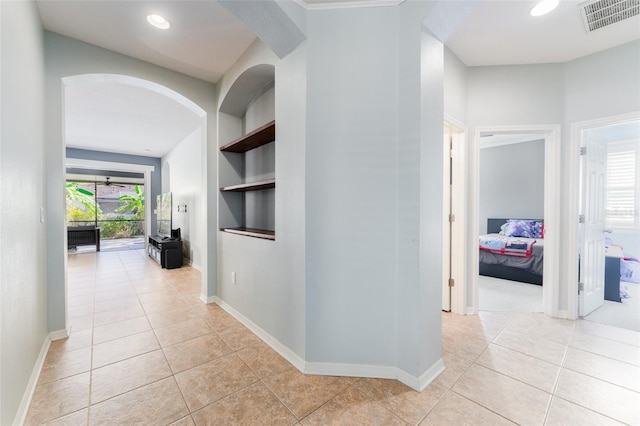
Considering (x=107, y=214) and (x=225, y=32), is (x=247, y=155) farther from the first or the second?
(x=107, y=214)

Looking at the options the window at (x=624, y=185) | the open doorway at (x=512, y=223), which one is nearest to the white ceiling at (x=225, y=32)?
the open doorway at (x=512, y=223)

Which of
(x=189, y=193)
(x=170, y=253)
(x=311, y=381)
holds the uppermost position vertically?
(x=189, y=193)

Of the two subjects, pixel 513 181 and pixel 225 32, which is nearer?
pixel 225 32

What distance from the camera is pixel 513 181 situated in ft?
19.0

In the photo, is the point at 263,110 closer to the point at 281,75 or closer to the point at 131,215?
the point at 281,75

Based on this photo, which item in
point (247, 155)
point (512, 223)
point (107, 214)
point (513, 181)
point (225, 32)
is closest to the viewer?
point (225, 32)

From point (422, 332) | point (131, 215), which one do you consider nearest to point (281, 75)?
point (422, 332)

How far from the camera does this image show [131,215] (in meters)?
10.2

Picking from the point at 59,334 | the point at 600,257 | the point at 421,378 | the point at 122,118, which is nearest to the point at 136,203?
the point at 122,118

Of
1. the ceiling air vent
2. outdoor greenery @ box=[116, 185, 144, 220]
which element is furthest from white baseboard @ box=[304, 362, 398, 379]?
outdoor greenery @ box=[116, 185, 144, 220]

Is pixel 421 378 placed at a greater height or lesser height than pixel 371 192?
lesser

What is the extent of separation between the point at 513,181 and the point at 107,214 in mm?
12973

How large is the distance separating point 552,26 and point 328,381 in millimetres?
3426

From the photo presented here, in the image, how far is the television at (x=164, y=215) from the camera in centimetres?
572
